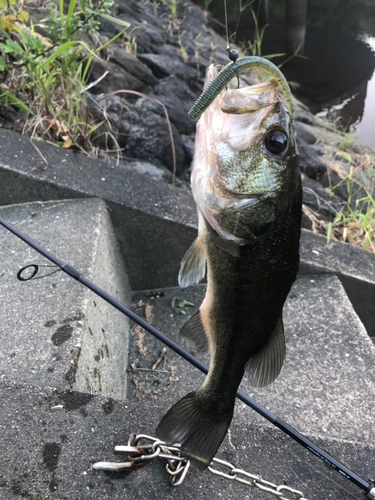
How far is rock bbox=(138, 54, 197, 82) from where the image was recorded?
5.92 m

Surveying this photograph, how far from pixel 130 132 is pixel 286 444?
3.14 m

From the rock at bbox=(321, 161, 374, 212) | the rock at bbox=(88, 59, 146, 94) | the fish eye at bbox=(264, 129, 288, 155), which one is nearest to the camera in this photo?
the fish eye at bbox=(264, 129, 288, 155)

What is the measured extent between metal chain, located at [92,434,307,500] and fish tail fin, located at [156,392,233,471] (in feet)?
0.51

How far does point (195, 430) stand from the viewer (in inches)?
52.2

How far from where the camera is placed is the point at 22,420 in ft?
5.13

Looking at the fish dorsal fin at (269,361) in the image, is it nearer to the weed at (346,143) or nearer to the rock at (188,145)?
the rock at (188,145)

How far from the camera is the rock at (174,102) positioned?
4.64 meters

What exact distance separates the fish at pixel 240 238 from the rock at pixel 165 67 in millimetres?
5234

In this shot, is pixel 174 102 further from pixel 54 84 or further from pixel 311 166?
pixel 311 166

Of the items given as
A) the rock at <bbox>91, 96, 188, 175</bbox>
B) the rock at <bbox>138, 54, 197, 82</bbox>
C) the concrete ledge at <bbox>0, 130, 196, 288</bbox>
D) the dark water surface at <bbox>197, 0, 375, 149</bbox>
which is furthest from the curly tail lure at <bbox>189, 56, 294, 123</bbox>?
the dark water surface at <bbox>197, 0, 375, 149</bbox>

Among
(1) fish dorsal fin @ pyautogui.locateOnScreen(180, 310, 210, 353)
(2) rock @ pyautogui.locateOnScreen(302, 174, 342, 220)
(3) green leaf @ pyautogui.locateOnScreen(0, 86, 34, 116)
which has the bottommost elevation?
(2) rock @ pyautogui.locateOnScreen(302, 174, 342, 220)

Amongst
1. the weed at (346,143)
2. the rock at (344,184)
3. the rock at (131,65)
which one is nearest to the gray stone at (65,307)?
the rock at (131,65)

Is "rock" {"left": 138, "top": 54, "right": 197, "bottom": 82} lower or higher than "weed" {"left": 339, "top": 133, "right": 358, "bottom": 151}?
higher

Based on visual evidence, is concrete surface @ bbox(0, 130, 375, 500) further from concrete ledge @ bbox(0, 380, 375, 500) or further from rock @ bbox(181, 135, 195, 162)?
rock @ bbox(181, 135, 195, 162)
